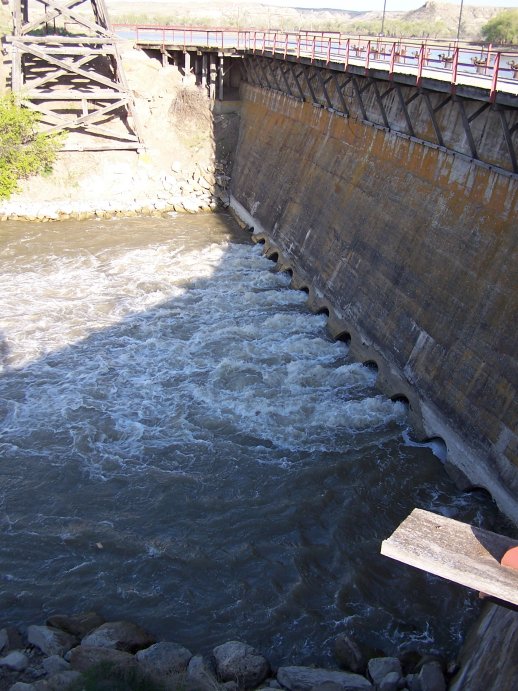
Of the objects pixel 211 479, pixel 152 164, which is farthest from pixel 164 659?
pixel 152 164

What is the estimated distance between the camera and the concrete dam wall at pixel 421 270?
1270 cm

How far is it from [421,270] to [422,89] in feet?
14.7

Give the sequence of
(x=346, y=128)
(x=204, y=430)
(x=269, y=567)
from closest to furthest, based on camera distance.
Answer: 1. (x=269, y=567)
2. (x=204, y=430)
3. (x=346, y=128)

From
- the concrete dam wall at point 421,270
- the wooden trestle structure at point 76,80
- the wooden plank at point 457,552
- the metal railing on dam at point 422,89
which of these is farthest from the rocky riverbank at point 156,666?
the wooden trestle structure at point 76,80

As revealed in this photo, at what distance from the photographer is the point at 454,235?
49.1 ft

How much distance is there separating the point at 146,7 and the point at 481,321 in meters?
126

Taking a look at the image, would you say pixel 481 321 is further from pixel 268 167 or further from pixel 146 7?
pixel 146 7

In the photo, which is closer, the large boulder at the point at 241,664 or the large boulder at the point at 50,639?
the large boulder at the point at 241,664

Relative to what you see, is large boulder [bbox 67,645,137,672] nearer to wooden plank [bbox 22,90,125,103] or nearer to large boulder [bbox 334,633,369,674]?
large boulder [bbox 334,633,369,674]

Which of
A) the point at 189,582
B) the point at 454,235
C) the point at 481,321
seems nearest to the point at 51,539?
the point at 189,582

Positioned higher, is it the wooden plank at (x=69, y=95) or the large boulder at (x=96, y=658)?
the wooden plank at (x=69, y=95)

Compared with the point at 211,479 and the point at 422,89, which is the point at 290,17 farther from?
the point at 211,479

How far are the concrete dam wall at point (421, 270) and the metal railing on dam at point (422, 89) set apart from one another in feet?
1.38

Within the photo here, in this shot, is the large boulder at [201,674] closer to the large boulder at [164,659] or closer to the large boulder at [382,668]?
the large boulder at [164,659]
